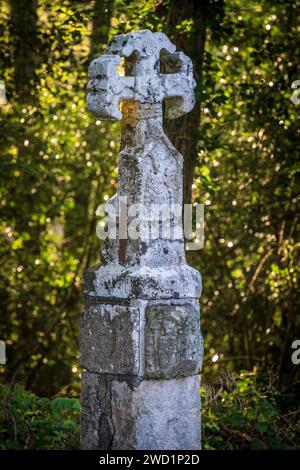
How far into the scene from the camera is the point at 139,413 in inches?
180

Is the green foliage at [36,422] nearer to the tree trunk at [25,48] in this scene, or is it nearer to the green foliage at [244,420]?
the green foliage at [244,420]

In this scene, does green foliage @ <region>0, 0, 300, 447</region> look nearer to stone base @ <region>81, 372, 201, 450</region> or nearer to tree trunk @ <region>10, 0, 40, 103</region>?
tree trunk @ <region>10, 0, 40, 103</region>

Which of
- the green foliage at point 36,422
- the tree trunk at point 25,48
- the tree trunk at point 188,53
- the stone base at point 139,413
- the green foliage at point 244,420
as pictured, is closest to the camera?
the stone base at point 139,413

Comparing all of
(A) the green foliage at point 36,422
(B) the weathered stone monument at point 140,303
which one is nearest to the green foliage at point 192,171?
(A) the green foliage at point 36,422

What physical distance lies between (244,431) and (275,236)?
245cm

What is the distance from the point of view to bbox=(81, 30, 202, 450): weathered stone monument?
4.61 m

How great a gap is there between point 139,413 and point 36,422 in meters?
1.62

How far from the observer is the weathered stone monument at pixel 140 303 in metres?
4.61

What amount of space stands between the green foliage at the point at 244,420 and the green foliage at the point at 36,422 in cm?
95

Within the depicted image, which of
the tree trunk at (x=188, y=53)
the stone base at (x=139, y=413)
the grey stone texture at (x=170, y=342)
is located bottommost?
the stone base at (x=139, y=413)

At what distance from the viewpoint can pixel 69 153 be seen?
928 centimetres

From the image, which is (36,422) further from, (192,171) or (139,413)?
(192,171)

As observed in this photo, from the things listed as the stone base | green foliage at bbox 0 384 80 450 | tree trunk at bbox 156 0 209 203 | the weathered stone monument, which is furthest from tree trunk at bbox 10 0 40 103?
the stone base

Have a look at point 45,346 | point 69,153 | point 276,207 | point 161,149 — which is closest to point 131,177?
point 161,149
